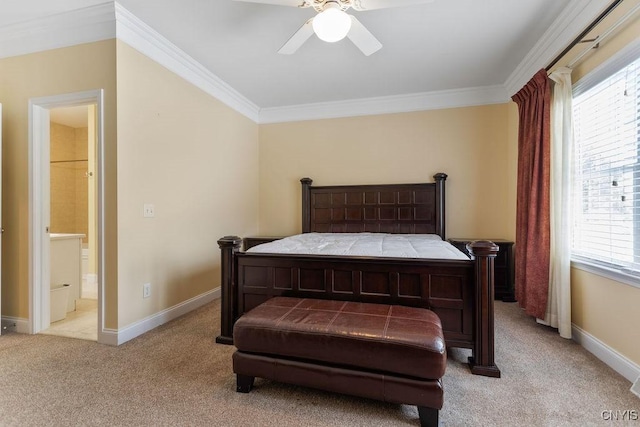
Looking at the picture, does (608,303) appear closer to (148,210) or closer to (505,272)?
(505,272)

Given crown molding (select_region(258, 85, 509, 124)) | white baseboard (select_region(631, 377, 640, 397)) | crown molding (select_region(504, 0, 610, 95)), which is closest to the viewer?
white baseboard (select_region(631, 377, 640, 397))

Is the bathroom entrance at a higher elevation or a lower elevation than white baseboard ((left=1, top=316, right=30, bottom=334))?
higher

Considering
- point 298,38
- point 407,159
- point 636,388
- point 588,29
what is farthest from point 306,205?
point 636,388

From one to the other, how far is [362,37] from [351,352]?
2.06 metres

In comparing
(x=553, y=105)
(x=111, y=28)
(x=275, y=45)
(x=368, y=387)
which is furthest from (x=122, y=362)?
(x=553, y=105)

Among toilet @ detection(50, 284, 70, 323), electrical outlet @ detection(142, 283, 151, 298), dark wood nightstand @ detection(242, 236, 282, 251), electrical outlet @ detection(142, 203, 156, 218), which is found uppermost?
electrical outlet @ detection(142, 203, 156, 218)

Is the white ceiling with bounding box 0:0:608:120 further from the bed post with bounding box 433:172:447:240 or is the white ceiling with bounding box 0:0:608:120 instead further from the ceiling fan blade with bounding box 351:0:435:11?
the bed post with bounding box 433:172:447:240

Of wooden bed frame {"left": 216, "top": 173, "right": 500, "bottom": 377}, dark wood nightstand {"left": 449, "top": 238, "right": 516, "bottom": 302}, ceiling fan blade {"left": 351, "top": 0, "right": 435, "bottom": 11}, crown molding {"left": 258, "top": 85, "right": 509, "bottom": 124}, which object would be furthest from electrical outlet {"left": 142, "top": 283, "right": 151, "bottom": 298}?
dark wood nightstand {"left": 449, "top": 238, "right": 516, "bottom": 302}

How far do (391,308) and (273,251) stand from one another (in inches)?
40.0

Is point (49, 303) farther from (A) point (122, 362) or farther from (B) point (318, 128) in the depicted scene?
(B) point (318, 128)

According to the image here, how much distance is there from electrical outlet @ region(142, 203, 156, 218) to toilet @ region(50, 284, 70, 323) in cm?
128

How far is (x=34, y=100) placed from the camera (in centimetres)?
244

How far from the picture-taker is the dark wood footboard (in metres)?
1.82

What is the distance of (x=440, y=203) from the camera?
3795mm
